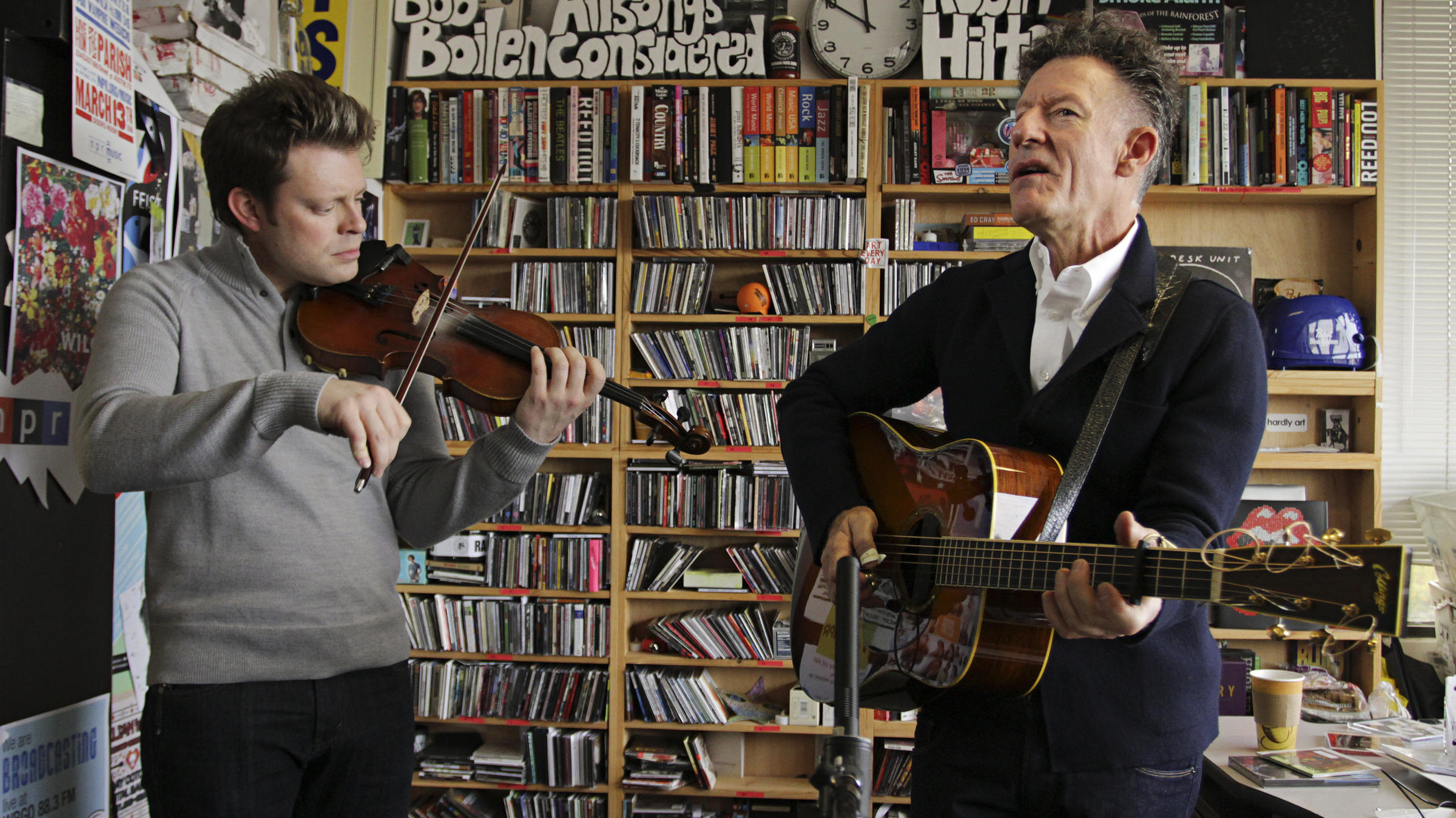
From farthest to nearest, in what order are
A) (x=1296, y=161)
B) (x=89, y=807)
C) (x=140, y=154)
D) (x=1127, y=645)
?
(x=1296, y=161) < (x=140, y=154) < (x=89, y=807) < (x=1127, y=645)

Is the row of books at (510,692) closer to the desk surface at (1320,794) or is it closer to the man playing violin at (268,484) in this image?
the man playing violin at (268,484)

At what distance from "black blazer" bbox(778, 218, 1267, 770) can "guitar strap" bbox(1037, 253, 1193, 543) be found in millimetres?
12

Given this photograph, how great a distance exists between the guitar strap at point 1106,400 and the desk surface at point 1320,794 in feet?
2.43

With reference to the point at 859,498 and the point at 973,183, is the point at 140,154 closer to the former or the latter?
the point at 859,498

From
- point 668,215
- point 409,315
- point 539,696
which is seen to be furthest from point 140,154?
point 539,696

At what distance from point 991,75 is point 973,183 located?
42cm

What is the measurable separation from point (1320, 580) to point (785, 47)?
2.94m

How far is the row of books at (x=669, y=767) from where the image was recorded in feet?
10.3

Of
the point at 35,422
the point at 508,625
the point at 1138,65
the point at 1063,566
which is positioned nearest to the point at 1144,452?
the point at 1063,566

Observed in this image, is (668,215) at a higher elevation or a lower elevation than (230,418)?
higher

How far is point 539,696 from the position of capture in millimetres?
3197

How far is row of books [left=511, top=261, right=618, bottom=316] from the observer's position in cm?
329

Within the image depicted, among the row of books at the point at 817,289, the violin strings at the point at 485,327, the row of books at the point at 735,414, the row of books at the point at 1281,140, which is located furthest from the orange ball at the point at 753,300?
the violin strings at the point at 485,327

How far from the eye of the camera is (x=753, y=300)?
10.7 ft
